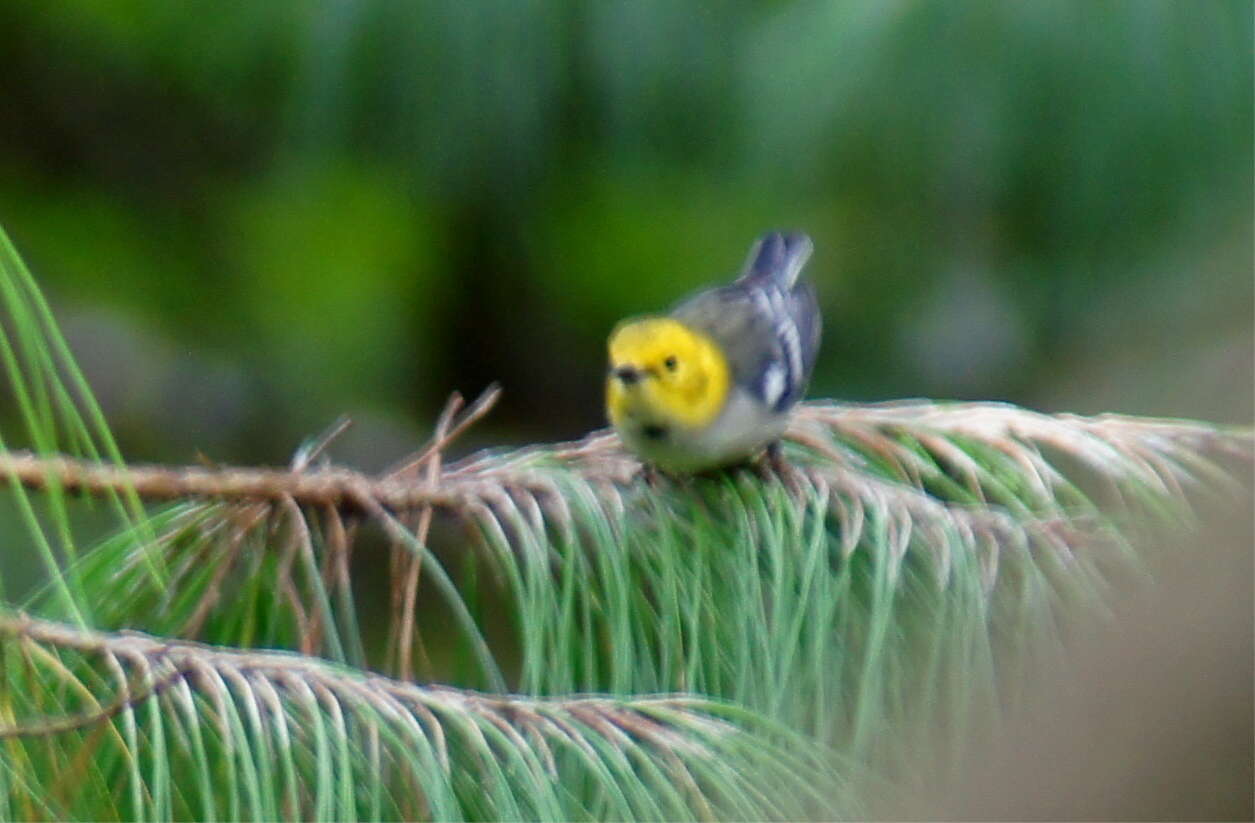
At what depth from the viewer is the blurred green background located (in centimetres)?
130

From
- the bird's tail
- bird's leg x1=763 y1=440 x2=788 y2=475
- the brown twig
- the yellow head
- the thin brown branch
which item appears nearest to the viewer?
the thin brown branch

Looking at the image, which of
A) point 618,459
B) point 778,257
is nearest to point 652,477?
point 618,459

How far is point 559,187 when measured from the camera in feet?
5.27

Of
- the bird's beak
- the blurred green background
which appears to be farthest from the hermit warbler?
the blurred green background

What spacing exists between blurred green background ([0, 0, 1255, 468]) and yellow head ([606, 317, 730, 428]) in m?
0.30

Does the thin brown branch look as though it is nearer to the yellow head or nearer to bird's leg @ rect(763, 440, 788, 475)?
bird's leg @ rect(763, 440, 788, 475)

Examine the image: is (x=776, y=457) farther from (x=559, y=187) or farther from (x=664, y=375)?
(x=559, y=187)

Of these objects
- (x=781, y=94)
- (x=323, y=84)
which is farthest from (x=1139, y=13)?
(x=323, y=84)

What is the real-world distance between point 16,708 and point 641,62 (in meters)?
1.07

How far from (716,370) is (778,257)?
0.24 metres

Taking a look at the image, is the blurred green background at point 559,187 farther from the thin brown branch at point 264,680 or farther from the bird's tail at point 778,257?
the thin brown branch at point 264,680

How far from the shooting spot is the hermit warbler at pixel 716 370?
92 cm

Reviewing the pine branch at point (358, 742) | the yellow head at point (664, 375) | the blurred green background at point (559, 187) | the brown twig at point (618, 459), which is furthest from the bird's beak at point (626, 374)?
the pine branch at point (358, 742)

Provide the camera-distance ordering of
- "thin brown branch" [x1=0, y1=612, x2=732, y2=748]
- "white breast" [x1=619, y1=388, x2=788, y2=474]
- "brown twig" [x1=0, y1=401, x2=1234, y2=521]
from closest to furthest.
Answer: "thin brown branch" [x1=0, y1=612, x2=732, y2=748], "brown twig" [x1=0, y1=401, x2=1234, y2=521], "white breast" [x1=619, y1=388, x2=788, y2=474]
